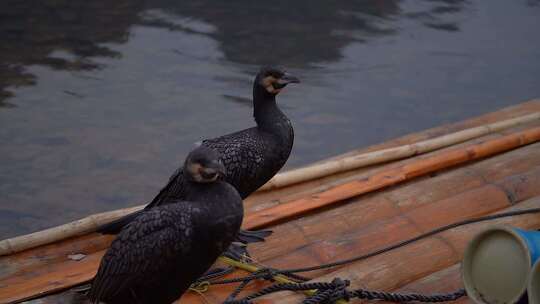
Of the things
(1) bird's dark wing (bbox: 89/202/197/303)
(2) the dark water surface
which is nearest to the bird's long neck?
(1) bird's dark wing (bbox: 89/202/197/303)

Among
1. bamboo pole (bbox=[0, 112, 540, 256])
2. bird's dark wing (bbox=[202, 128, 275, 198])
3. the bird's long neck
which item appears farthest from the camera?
the bird's long neck

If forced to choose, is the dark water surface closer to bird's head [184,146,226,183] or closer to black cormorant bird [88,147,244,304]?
black cormorant bird [88,147,244,304]

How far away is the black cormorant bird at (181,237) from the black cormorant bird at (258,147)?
0.81 metres

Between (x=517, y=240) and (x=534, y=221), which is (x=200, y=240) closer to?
(x=517, y=240)

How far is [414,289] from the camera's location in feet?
13.3

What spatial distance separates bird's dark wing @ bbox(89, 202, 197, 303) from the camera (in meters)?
3.55

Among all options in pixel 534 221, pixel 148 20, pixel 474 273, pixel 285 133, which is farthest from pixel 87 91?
pixel 474 273

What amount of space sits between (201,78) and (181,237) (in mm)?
6344

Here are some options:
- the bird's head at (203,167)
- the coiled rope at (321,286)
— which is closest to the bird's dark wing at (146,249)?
the bird's head at (203,167)

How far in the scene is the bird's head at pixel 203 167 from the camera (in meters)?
3.52

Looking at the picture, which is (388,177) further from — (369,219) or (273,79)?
(273,79)

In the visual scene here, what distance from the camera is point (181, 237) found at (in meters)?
3.54

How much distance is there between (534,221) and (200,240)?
82.2 inches

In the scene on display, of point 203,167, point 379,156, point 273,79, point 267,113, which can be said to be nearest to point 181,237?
point 203,167
